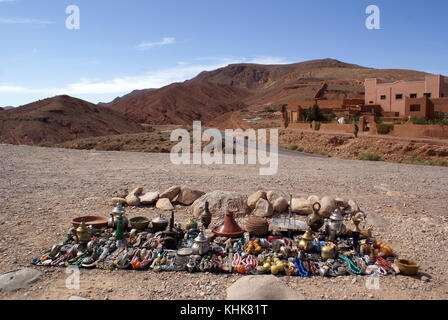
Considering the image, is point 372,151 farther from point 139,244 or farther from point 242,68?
point 242,68

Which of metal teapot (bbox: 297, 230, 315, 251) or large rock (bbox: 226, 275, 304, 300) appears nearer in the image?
large rock (bbox: 226, 275, 304, 300)

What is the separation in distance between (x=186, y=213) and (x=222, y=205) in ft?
2.19

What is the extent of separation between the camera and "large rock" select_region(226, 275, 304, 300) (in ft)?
11.2

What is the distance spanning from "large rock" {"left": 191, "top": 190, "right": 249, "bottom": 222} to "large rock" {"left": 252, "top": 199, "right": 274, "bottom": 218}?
0.19 meters

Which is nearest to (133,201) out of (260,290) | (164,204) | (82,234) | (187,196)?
(164,204)

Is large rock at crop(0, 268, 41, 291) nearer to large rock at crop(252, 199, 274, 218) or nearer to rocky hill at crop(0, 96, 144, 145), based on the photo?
large rock at crop(252, 199, 274, 218)

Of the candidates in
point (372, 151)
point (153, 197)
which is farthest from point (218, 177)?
point (372, 151)

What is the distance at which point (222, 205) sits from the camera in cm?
595

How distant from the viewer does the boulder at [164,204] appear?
20.4 ft

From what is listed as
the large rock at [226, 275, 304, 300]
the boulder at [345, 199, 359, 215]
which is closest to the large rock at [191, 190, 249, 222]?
the boulder at [345, 199, 359, 215]

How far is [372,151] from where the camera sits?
18.3m

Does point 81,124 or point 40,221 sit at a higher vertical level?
point 81,124

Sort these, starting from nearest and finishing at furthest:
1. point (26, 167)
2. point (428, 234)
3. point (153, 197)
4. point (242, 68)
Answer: point (428, 234) → point (153, 197) → point (26, 167) → point (242, 68)

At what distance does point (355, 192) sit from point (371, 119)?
14579 mm
